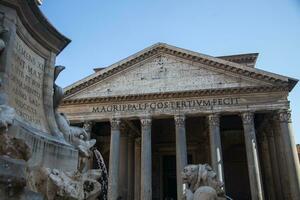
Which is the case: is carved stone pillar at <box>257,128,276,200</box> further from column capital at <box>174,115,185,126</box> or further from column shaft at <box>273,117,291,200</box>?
column capital at <box>174,115,185,126</box>

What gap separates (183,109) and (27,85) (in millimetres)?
15406

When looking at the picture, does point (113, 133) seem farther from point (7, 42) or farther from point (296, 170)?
point (7, 42)

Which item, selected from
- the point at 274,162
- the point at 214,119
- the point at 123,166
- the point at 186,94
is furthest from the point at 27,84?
the point at 274,162

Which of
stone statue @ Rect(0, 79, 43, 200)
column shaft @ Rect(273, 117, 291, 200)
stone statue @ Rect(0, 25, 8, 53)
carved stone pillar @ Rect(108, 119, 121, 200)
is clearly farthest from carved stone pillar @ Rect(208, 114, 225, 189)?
stone statue @ Rect(0, 79, 43, 200)

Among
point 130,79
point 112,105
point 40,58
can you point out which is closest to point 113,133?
point 112,105

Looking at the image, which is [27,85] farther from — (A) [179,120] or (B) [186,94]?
(B) [186,94]

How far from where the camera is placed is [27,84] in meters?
3.91

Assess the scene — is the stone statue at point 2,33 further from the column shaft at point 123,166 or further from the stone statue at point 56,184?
the column shaft at point 123,166

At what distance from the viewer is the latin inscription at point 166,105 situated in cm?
1875

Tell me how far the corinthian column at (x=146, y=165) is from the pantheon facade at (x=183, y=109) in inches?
2.0

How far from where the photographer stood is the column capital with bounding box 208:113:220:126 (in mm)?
18281

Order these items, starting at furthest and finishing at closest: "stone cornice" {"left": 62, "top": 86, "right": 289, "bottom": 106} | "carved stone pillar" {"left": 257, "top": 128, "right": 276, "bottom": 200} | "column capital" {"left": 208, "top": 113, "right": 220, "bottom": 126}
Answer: "carved stone pillar" {"left": 257, "top": 128, "right": 276, "bottom": 200} → "stone cornice" {"left": 62, "top": 86, "right": 289, "bottom": 106} → "column capital" {"left": 208, "top": 113, "right": 220, "bottom": 126}

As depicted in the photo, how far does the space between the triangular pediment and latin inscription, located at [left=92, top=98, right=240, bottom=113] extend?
0.69 m

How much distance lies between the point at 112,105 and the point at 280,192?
11025mm
